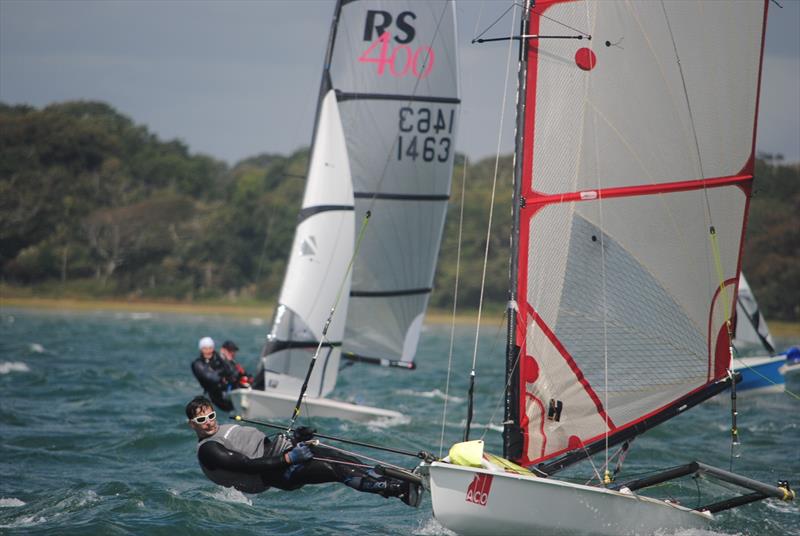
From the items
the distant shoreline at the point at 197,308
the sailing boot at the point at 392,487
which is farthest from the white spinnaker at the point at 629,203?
the distant shoreline at the point at 197,308

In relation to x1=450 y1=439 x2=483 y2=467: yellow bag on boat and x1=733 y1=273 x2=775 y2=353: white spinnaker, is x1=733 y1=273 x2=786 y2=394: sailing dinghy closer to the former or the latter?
x1=733 y1=273 x2=775 y2=353: white spinnaker

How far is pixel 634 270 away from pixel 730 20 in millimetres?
1892

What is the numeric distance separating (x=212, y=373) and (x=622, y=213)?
597cm

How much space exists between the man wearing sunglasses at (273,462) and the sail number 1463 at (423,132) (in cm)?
753

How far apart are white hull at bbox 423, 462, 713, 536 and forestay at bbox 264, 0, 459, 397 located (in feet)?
23.4

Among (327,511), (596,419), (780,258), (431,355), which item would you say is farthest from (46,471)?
(780,258)

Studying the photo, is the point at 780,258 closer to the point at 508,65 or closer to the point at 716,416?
the point at 716,416

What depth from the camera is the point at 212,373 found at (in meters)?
12.5

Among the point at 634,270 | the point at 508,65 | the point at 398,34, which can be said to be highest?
the point at 398,34

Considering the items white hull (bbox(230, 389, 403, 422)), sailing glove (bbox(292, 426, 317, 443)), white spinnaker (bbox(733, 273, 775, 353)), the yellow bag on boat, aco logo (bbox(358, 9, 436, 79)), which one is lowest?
white hull (bbox(230, 389, 403, 422))

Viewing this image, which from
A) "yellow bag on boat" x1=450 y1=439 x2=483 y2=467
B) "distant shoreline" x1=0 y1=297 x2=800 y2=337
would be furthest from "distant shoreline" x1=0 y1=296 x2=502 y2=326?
"yellow bag on boat" x1=450 y1=439 x2=483 y2=467

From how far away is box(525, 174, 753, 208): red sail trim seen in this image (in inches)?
314

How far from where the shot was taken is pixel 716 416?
16.0m

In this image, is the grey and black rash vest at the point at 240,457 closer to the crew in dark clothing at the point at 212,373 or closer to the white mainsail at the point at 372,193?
the crew in dark clothing at the point at 212,373
